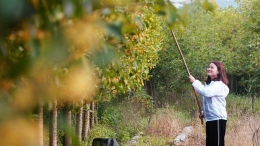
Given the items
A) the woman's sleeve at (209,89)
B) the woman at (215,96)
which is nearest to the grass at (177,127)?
the woman at (215,96)

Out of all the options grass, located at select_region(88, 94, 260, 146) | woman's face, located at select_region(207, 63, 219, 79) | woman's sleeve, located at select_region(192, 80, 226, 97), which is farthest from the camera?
grass, located at select_region(88, 94, 260, 146)

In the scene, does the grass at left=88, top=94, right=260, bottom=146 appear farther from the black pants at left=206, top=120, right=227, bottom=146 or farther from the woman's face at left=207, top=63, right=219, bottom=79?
the woman's face at left=207, top=63, right=219, bottom=79

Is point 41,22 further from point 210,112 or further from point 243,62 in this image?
point 243,62

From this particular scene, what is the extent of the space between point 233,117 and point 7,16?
29.9ft

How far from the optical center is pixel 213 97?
5.15 metres

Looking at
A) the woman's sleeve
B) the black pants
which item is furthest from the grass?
the woman's sleeve

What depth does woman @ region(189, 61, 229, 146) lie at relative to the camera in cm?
505

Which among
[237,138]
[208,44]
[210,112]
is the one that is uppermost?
[208,44]

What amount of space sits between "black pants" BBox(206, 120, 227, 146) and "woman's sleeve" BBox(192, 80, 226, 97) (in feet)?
1.21

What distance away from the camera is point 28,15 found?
0.52m

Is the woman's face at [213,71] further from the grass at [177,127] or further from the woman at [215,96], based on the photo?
the grass at [177,127]

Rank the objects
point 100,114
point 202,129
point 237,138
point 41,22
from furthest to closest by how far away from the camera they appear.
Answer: point 100,114 < point 202,129 < point 237,138 < point 41,22

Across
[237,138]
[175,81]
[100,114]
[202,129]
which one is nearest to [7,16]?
[237,138]

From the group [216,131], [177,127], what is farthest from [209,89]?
[177,127]
